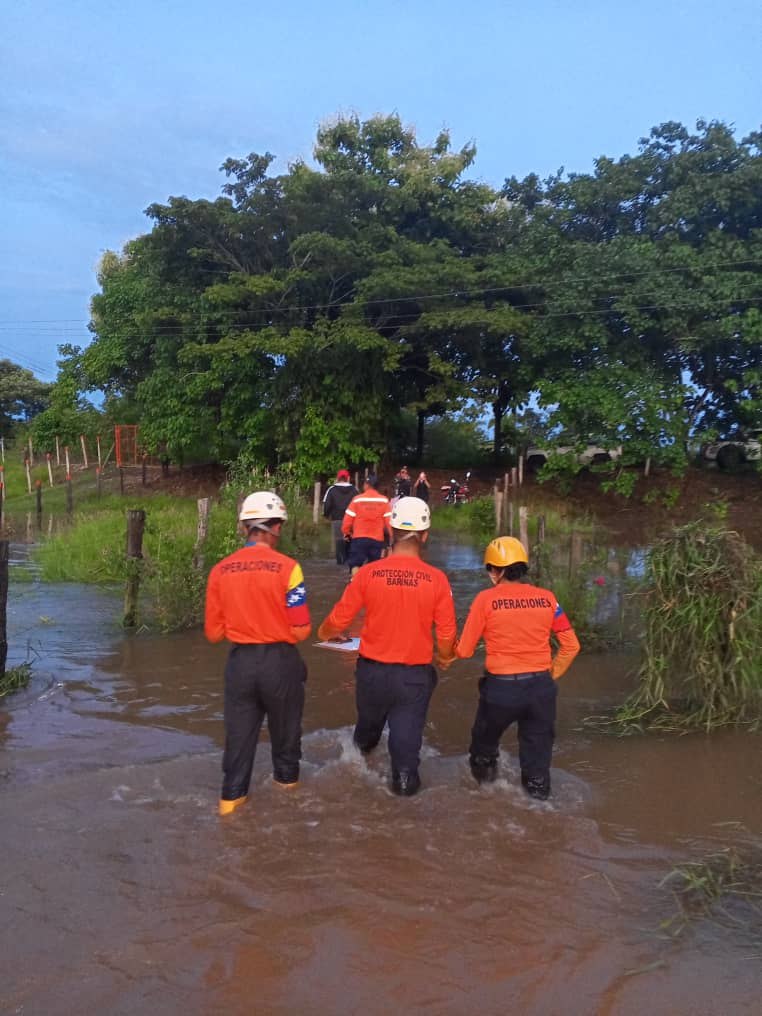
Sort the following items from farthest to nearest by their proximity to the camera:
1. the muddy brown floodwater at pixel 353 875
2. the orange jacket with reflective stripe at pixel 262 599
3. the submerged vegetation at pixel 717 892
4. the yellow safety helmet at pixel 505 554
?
the yellow safety helmet at pixel 505 554, the orange jacket with reflective stripe at pixel 262 599, the submerged vegetation at pixel 717 892, the muddy brown floodwater at pixel 353 875

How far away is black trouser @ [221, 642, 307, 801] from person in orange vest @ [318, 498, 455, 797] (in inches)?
17.2

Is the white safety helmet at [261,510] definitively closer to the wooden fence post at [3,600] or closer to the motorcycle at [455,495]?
the wooden fence post at [3,600]

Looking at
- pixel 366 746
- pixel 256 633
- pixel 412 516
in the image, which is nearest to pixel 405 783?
pixel 366 746

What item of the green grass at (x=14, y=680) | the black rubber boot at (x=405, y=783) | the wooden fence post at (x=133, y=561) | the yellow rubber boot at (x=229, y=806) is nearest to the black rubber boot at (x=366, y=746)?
the black rubber boot at (x=405, y=783)

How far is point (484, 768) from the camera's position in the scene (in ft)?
17.5

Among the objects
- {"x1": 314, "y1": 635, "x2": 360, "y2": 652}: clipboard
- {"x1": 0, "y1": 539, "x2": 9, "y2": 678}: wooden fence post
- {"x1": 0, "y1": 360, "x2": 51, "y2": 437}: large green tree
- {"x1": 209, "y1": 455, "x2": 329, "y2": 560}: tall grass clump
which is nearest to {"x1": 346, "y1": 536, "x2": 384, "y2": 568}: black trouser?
{"x1": 314, "y1": 635, "x2": 360, "y2": 652}: clipboard

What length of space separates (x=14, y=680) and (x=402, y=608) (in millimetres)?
4327

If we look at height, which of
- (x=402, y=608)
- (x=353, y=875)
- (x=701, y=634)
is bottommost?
(x=353, y=875)

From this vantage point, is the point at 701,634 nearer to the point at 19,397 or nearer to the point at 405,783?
the point at 405,783

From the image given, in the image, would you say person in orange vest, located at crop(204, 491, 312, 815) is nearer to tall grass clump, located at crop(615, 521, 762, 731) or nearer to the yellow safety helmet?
the yellow safety helmet

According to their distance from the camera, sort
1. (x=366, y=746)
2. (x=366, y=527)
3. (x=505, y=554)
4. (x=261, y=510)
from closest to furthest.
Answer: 1. (x=261, y=510)
2. (x=505, y=554)
3. (x=366, y=746)
4. (x=366, y=527)

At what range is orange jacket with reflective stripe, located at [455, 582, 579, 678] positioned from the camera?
4867mm

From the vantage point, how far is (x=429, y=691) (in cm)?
498

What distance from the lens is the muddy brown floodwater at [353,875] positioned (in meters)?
3.42
